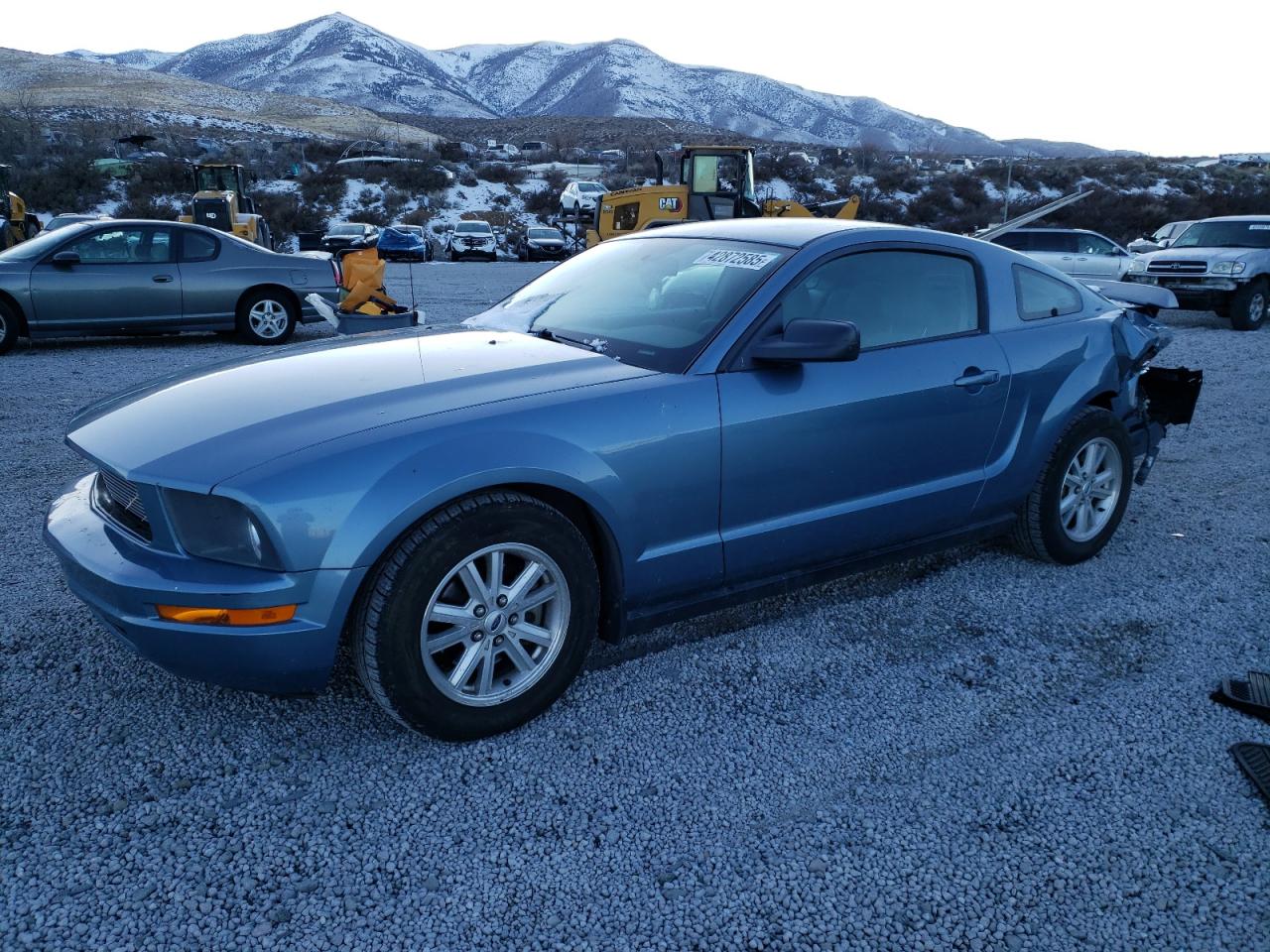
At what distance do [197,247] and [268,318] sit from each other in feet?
3.37

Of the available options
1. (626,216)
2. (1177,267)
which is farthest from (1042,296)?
(626,216)

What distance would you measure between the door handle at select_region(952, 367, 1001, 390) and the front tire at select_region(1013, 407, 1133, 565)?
0.59 metres

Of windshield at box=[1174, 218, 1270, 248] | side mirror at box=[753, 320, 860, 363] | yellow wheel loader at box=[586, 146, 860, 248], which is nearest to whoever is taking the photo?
side mirror at box=[753, 320, 860, 363]

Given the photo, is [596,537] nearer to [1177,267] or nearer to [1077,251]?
[1177,267]

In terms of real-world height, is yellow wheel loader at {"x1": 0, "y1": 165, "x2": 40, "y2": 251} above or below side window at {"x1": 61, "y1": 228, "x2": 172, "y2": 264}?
above

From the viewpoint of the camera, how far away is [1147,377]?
4852 millimetres

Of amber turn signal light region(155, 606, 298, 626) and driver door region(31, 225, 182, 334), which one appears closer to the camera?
amber turn signal light region(155, 606, 298, 626)

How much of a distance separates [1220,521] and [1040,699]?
2594 mm

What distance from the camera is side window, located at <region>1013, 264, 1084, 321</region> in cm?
398

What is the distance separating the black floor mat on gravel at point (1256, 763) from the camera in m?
2.62

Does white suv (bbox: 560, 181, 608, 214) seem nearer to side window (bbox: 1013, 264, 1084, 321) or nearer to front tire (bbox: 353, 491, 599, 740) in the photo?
side window (bbox: 1013, 264, 1084, 321)

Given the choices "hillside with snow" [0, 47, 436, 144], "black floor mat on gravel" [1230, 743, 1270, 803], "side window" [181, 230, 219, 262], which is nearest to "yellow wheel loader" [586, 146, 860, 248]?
"side window" [181, 230, 219, 262]

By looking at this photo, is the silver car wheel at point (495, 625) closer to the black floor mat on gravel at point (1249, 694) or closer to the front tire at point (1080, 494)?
the black floor mat on gravel at point (1249, 694)

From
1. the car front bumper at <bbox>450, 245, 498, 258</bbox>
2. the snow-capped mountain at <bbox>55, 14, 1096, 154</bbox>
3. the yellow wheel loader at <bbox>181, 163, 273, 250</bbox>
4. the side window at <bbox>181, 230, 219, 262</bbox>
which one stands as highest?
the snow-capped mountain at <bbox>55, 14, 1096, 154</bbox>
